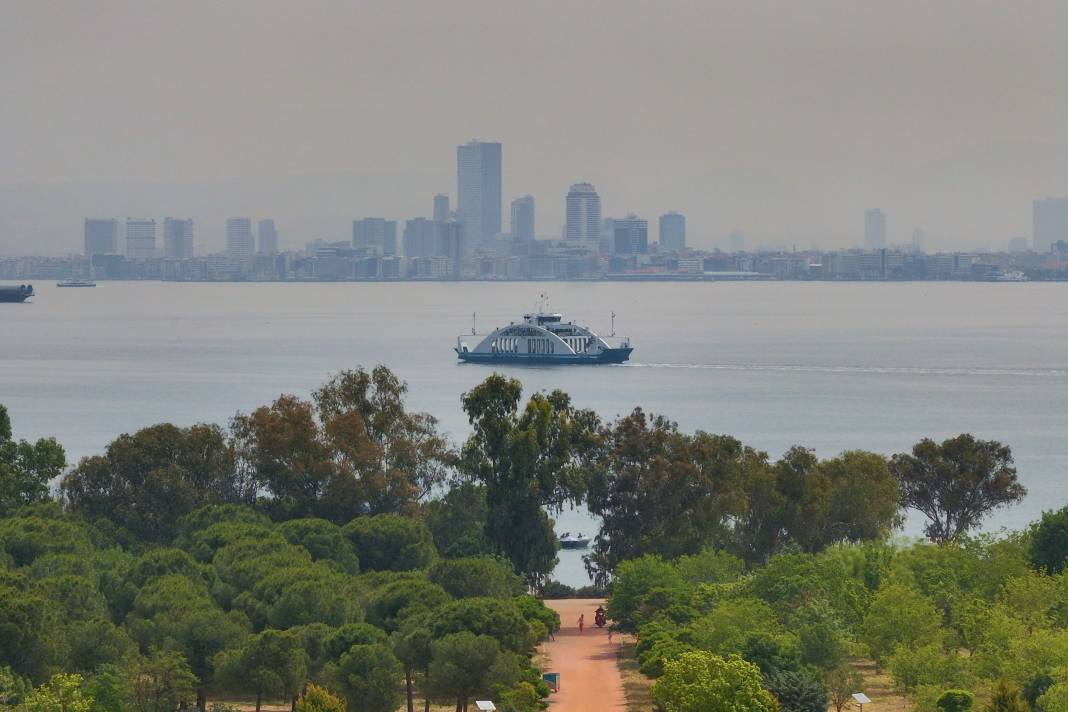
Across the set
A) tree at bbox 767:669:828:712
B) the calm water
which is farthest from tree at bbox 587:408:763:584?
tree at bbox 767:669:828:712

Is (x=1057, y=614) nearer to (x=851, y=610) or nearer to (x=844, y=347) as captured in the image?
(x=851, y=610)

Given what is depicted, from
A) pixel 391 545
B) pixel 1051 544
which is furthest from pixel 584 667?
pixel 1051 544

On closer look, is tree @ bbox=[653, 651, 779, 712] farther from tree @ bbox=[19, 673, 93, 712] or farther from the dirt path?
tree @ bbox=[19, 673, 93, 712]

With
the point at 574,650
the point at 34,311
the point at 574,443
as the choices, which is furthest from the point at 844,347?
the point at 34,311

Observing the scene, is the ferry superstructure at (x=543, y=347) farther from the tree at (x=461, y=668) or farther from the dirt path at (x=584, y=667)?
the tree at (x=461, y=668)

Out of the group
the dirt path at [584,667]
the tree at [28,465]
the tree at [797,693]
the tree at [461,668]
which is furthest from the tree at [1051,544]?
the tree at [28,465]
